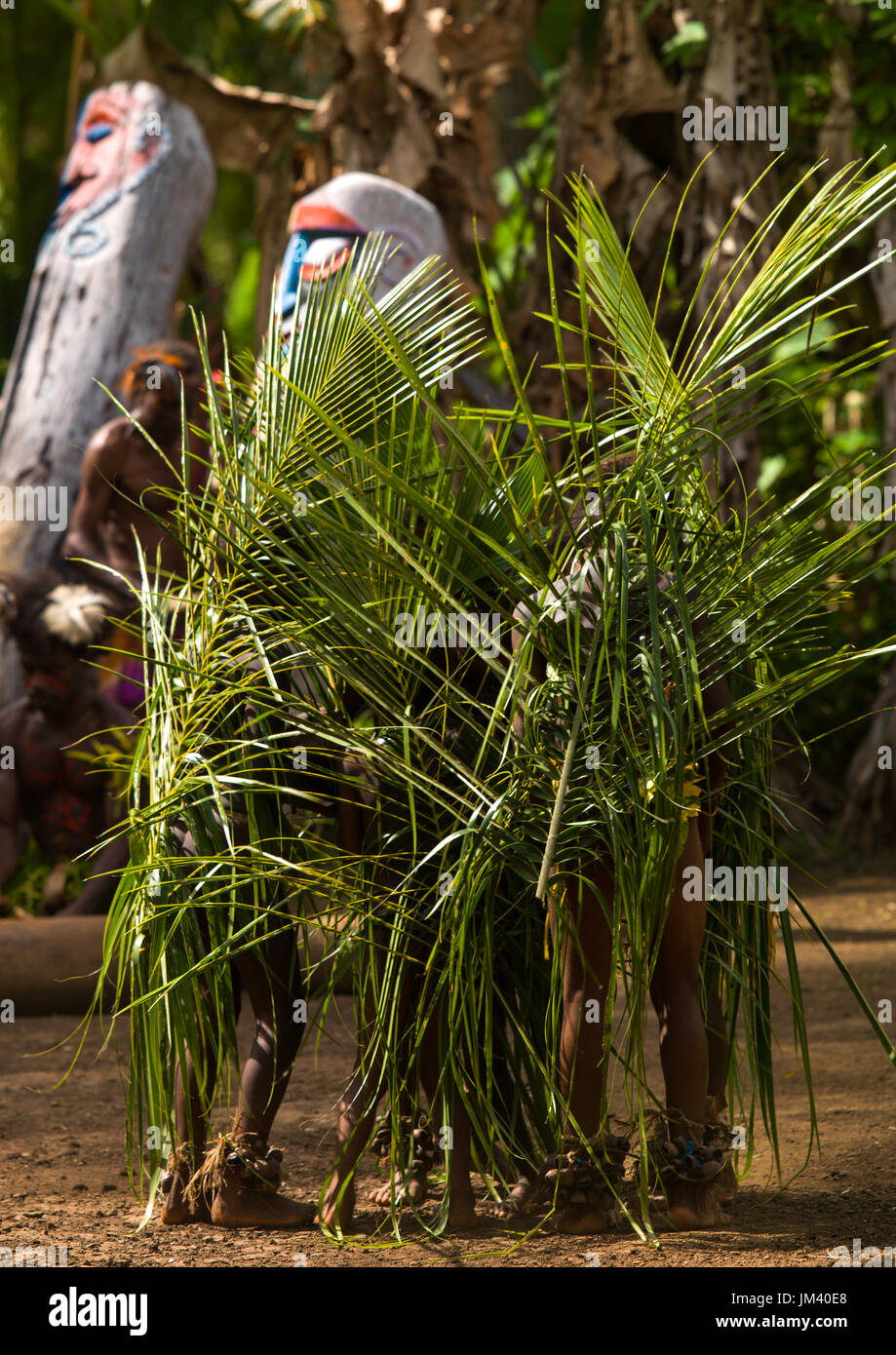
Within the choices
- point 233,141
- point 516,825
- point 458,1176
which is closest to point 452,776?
point 516,825

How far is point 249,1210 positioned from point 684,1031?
933 mm

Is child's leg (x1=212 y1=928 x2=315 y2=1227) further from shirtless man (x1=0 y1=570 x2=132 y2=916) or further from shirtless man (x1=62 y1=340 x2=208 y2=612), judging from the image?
shirtless man (x1=62 y1=340 x2=208 y2=612)

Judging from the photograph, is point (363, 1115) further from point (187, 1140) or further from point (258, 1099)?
point (187, 1140)

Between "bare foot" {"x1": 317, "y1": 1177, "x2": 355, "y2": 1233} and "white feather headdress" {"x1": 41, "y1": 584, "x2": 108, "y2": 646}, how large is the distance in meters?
3.08

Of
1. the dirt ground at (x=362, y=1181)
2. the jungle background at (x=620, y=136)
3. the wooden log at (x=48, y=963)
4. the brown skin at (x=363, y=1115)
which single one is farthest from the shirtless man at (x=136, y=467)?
the brown skin at (x=363, y=1115)

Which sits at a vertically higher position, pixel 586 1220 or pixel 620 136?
pixel 620 136

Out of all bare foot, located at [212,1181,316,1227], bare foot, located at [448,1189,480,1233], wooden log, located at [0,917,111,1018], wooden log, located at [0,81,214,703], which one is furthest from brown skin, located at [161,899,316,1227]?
wooden log, located at [0,81,214,703]

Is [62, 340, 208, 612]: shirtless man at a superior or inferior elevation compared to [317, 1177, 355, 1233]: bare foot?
superior

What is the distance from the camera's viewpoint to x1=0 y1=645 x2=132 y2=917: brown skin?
5414 mm

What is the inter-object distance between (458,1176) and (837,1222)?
0.75 meters

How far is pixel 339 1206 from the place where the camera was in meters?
2.63

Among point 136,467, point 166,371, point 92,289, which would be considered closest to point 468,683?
point 136,467

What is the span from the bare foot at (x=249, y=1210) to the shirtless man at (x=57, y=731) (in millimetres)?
2660

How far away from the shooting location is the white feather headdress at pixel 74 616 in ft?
17.5
